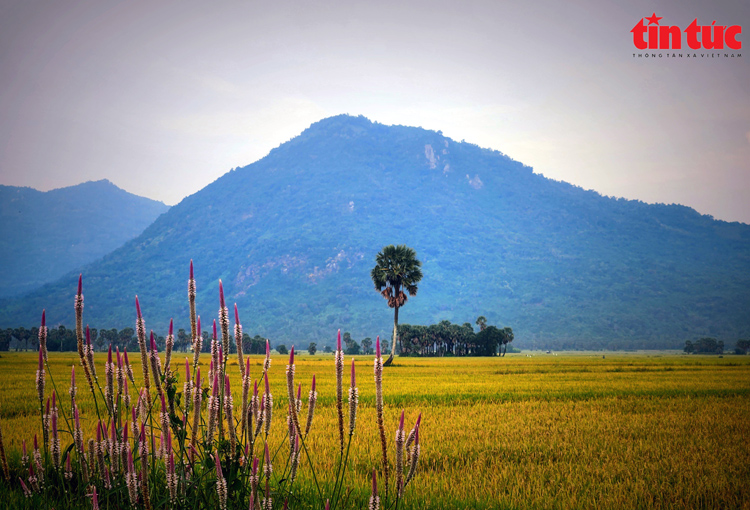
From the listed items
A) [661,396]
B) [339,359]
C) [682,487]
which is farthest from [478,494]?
[661,396]

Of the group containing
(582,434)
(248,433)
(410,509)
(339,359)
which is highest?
(339,359)

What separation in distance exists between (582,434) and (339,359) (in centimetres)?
1101

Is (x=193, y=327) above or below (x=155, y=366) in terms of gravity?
above

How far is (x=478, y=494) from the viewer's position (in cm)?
675

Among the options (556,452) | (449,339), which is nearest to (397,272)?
(556,452)

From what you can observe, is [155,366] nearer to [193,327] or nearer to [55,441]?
[193,327]

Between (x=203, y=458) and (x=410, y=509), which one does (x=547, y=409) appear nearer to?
(x=410, y=509)

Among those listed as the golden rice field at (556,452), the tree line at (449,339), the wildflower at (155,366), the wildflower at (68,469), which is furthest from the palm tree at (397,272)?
the tree line at (449,339)

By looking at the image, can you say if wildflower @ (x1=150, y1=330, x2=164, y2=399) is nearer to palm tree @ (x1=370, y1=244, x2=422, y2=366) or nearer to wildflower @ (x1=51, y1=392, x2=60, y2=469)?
wildflower @ (x1=51, y1=392, x2=60, y2=469)

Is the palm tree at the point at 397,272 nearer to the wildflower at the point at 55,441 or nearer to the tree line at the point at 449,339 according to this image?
the wildflower at the point at 55,441

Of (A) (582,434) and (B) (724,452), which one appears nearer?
(B) (724,452)

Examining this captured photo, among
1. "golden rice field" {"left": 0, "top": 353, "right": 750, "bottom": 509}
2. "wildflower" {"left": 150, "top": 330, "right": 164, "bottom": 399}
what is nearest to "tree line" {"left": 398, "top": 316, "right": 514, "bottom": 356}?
"golden rice field" {"left": 0, "top": 353, "right": 750, "bottom": 509}

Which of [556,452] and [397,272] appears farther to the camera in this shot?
[397,272]

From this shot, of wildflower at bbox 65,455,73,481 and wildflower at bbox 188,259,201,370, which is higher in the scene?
wildflower at bbox 188,259,201,370
